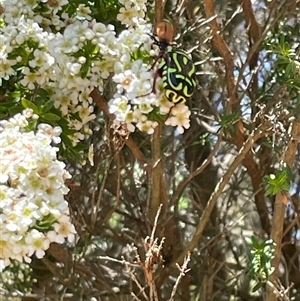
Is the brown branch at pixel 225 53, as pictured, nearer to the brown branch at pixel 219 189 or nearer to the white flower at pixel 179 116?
the brown branch at pixel 219 189

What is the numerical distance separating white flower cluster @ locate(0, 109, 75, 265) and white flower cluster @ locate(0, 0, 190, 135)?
14 centimetres

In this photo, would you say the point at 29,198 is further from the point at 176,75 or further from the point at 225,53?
the point at 225,53

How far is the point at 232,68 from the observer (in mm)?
1410

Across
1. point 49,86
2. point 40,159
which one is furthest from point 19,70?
point 40,159

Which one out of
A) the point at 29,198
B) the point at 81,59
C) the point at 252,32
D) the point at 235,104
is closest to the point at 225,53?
the point at 235,104

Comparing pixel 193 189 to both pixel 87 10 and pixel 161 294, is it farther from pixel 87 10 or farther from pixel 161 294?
pixel 87 10

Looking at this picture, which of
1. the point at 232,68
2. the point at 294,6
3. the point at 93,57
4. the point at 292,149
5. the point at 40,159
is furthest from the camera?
the point at 294,6

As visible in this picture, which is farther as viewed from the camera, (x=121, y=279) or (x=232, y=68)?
(x=121, y=279)

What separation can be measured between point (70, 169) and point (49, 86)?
1.71 feet

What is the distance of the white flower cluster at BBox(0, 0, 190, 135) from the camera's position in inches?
37.0

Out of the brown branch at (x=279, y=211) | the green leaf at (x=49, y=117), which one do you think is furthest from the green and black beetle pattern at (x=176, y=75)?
the brown branch at (x=279, y=211)

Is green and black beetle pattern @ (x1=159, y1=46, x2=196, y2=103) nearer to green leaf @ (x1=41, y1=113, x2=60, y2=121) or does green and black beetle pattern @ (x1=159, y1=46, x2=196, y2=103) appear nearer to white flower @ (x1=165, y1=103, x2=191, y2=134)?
white flower @ (x1=165, y1=103, x2=191, y2=134)

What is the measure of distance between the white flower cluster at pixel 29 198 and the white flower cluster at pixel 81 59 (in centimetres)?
14

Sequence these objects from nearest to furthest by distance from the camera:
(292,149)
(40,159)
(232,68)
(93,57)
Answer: (40,159) < (93,57) < (292,149) < (232,68)
